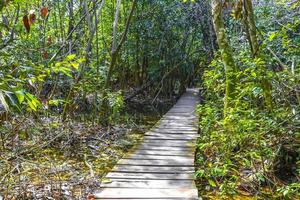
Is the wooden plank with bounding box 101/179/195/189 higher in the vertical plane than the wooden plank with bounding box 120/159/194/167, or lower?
lower

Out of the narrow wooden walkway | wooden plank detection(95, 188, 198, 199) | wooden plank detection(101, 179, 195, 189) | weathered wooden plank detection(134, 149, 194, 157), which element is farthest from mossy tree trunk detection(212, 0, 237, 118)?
wooden plank detection(95, 188, 198, 199)

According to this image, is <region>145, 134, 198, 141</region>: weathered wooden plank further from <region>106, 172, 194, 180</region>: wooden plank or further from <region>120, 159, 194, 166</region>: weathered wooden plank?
<region>106, 172, 194, 180</region>: wooden plank

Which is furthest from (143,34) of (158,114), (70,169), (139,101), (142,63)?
(70,169)

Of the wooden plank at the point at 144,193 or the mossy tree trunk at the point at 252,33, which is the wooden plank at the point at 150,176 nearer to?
the wooden plank at the point at 144,193

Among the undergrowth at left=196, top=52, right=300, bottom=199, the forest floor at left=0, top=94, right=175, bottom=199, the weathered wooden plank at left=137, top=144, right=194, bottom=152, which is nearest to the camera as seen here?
the forest floor at left=0, top=94, right=175, bottom=199

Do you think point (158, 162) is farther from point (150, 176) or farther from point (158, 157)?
point (150, 176)

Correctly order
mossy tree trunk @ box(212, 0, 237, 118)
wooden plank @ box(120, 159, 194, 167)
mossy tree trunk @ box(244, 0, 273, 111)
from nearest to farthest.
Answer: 1. wooden plank @ box(120, 159, 194, 167)
2. mossy tree trunk @ box(244, 0, 273, 111)
3. mossy tree trunk @ box(212, 0, 237, 118)

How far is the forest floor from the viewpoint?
10.5ft

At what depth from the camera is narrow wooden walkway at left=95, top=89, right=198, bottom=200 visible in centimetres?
308

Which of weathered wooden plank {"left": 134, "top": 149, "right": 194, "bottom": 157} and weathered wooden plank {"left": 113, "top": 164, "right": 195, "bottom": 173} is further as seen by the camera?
weathered wooden plank {"left": 134, "top": 149, "right": 194, "bottom": 157}

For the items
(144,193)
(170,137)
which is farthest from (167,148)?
(144,193)

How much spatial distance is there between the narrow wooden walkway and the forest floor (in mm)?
301

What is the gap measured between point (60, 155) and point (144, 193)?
2.23m

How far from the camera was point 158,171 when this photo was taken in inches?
148
